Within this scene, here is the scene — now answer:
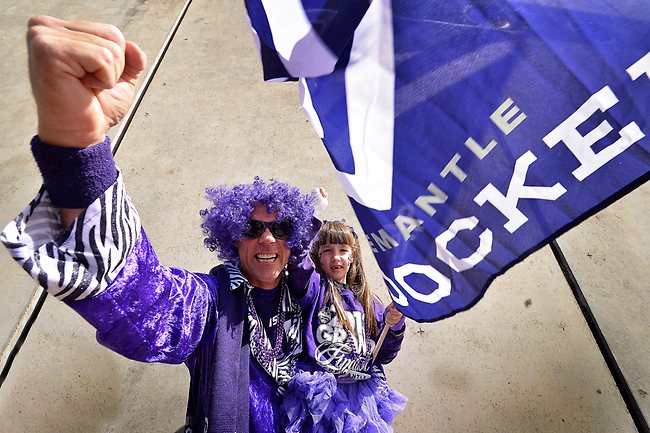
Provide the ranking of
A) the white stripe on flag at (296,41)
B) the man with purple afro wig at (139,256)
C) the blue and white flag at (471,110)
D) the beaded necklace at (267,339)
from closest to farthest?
1. the man with purple afro wig at (139,256)
2. the blue and white flag at (471,110)
3. the white stripe on flag at (296,41)
4. the beaded necklace at (267,339)

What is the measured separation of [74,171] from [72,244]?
0.58 ft

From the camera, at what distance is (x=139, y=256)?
1.49 meters

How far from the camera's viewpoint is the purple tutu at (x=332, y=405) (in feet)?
6.77

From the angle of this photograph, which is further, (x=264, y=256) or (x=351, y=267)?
(x=351, y=267)

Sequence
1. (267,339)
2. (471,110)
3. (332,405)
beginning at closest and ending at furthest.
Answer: (471,110) → (267,339) → (332,405)

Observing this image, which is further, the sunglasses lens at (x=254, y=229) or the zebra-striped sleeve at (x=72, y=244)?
the sunglasses lens at (x=254, y=229)

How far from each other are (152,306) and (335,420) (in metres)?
0.93

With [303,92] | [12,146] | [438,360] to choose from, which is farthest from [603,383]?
[12,146]

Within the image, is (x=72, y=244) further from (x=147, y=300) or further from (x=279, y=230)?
(x=279, y=230)

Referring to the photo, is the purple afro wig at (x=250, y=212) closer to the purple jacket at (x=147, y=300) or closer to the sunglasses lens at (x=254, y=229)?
the sunglasses lens at (x=254, y=229)

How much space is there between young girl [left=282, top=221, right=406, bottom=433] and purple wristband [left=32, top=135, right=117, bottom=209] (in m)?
1.04

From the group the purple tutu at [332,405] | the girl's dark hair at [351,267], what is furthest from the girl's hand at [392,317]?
the purple tutu at [332,405]

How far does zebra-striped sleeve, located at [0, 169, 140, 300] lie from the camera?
48.8 inches

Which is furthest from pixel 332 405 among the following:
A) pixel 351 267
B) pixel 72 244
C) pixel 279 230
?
pixel 72 244
